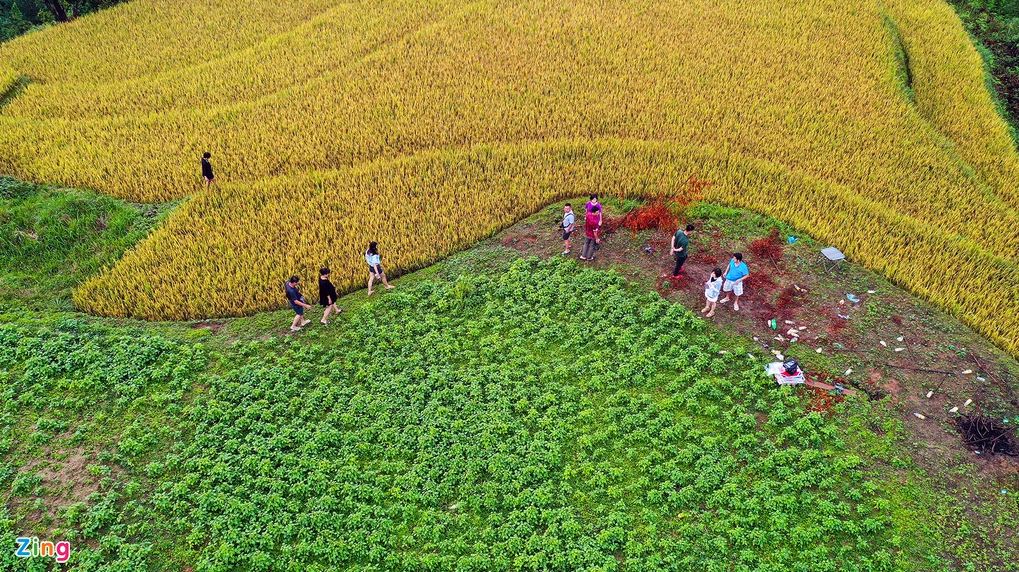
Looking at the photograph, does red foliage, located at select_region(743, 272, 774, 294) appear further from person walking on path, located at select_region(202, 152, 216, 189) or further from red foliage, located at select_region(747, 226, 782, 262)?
person walking on path, located at select_region(202, 152, 216, 189)

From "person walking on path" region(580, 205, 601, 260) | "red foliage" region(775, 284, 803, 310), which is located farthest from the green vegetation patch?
"red foliage" region(775, 284, 803, 310)

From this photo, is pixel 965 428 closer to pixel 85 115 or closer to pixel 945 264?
pixel 945 264

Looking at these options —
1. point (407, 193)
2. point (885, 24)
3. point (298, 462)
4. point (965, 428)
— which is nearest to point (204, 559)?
point (298, 462)

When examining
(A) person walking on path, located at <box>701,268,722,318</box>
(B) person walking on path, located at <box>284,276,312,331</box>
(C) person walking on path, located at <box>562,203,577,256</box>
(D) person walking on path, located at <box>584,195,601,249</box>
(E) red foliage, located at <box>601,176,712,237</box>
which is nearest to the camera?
(A) person walking on path, located at <box>701,268,722,318</box>

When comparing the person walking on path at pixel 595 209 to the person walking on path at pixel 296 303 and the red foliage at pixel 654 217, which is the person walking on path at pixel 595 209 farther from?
the person walking on path at pixel 296 303

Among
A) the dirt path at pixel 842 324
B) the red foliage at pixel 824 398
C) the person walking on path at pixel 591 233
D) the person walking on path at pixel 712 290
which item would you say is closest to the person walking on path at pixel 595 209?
the person walking on path at pixel 591 233

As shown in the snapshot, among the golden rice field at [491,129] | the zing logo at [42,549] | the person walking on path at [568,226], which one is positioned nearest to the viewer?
the zing logo at [42,549]
